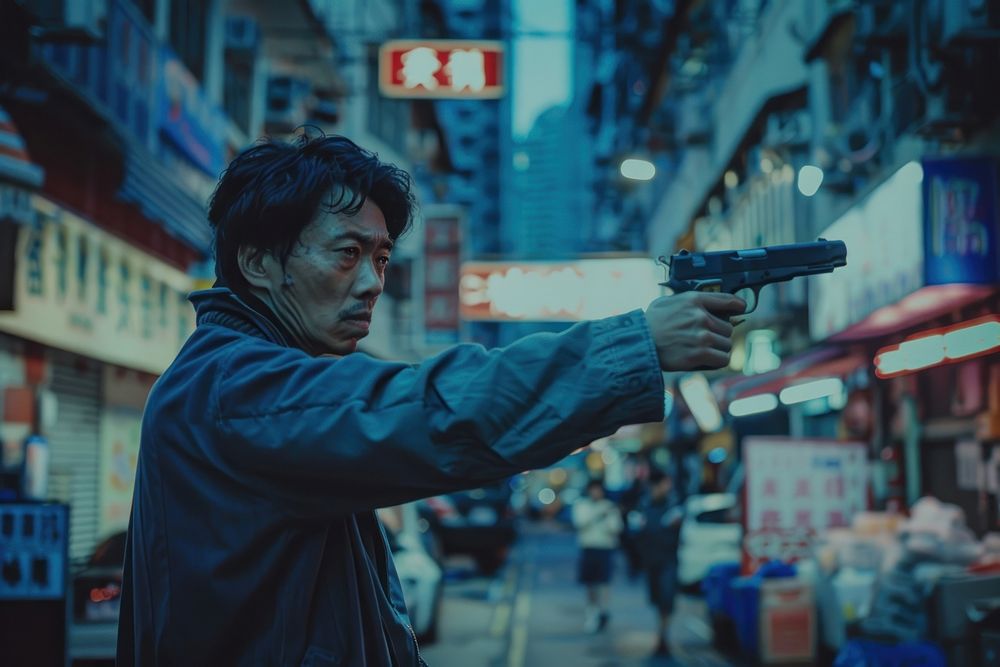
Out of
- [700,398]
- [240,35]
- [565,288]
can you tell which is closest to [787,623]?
[700,398]

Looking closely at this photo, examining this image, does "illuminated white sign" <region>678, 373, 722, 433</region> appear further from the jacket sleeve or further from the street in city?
the jacket sleeve

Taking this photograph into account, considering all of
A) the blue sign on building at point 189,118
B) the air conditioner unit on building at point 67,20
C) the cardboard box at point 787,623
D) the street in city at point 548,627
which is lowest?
the street in city at point 548,627

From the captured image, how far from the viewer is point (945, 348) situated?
9617 millimetres

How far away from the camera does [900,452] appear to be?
615 inches

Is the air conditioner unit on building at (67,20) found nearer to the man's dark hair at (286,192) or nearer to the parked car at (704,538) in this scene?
the man's dark hair at (286,192)

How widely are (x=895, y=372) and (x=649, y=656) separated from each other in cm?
430

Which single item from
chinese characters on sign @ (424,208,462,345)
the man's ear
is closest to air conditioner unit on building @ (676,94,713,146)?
chinese characters on sign @ (424,208,462,345)

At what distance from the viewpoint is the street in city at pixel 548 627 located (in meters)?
13.0

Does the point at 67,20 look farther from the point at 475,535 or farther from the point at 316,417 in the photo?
the point at 475,535

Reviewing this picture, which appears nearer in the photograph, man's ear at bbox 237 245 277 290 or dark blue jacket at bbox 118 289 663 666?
dark blue jacket at bbox 118 289 663 666

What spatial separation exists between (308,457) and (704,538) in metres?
18.1

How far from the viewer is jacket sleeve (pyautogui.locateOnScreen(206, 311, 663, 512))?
1483mm

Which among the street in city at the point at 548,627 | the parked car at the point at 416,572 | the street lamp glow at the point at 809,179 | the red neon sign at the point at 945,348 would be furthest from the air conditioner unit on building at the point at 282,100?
the street lamp glow at the point at 809,179

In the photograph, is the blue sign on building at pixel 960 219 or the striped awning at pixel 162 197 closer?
the blue sign on building at pixel 960 219
